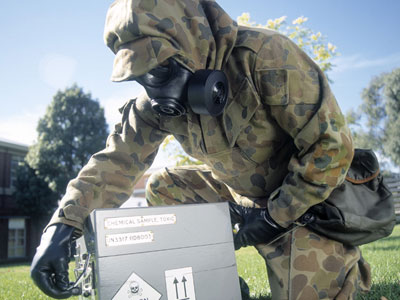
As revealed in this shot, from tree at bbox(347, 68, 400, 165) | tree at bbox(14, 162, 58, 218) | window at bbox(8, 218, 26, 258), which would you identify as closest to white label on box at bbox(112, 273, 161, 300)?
tree at bbox(14, 162, 58, 218)

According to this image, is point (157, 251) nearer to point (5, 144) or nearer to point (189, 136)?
point (189, 136)

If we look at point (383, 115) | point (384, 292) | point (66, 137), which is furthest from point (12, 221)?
point (383, 115)

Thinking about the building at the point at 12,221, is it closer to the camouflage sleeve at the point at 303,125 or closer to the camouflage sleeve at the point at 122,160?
the camouflage sleeve at the point at 122,160

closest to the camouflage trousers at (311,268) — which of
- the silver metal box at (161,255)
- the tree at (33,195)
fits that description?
the silver metal box at (161,255)

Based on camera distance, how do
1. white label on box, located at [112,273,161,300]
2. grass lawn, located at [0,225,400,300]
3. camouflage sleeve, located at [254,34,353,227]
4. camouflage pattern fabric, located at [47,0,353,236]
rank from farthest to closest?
1. grass lawn, located at [0,225,400,300]
2. camouflage sleeve, located at [254,34,353,227]
3. camouflage pattern fabric, located at [47,0,353,236]
4. white label on box, located at [112,273,161,300]

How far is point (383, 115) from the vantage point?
32000mm

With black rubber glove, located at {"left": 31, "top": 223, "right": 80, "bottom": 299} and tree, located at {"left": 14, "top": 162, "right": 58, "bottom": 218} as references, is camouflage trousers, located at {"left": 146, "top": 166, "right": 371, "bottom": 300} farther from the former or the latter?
tree, located at {"left": 14, "top": 162, "right": 58, "bottom": 218}

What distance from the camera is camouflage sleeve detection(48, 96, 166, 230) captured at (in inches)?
82.7

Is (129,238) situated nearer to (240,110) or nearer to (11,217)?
(240,110)

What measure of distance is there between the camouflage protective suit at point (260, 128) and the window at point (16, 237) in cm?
2181

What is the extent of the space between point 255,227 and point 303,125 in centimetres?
58

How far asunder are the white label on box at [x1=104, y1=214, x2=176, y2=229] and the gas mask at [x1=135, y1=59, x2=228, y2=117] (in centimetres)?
49

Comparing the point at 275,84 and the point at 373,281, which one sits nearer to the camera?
the point at 275,84

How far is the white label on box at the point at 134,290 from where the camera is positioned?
4.69ft
